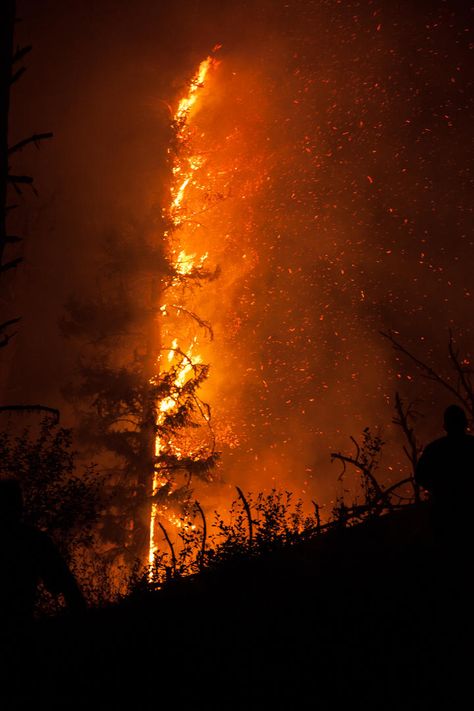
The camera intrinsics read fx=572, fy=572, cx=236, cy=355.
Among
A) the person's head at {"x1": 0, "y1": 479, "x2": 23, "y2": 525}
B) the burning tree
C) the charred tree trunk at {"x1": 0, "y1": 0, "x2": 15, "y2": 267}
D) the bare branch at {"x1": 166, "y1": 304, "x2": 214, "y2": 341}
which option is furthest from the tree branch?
the bare branch at {"x1": 166, "y1": 304, "x2": 214, "y2": 341}

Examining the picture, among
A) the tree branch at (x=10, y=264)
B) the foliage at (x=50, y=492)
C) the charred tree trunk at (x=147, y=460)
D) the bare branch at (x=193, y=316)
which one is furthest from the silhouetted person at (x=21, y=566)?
the bare branch at (x=193, y=316)

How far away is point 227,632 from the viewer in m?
5.17

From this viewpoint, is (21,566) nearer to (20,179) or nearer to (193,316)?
(20,179)

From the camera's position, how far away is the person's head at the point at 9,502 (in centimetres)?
408

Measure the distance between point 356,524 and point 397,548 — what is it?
102cm

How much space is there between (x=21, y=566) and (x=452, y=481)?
3.45 metres

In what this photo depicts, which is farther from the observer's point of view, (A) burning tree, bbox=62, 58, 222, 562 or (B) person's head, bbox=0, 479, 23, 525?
(A) burning tree, bbox=62, 58, 222, 562

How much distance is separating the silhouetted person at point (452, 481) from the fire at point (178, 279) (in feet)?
46.4

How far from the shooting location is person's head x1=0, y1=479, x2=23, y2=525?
13.4 ft

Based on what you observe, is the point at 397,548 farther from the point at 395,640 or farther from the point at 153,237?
the point at 153,237

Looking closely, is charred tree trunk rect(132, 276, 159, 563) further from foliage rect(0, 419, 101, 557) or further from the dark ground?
the dark ground

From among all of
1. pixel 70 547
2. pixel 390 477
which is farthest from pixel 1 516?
pixel 390 477

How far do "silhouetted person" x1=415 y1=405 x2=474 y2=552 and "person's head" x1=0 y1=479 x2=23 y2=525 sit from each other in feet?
10.9

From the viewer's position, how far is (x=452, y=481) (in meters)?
4.82
